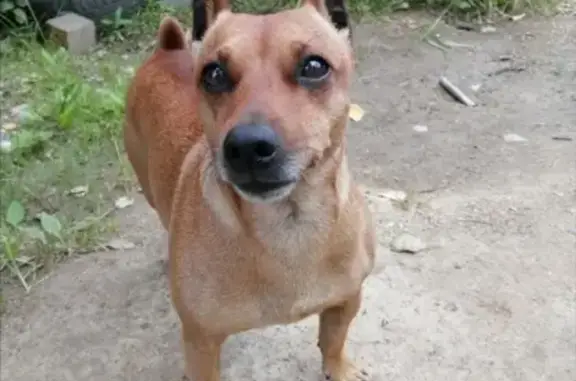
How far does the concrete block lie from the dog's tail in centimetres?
233

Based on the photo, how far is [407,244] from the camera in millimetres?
3842

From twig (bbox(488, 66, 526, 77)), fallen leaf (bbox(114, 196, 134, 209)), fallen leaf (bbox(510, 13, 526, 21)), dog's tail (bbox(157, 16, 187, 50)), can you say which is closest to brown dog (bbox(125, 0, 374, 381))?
dog's tail (bbox(157, 16, 187, 50))

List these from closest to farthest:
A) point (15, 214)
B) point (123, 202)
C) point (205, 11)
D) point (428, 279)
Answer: point (205, 11) < point (428, 279) < point (15, 214) < point (123, 202)

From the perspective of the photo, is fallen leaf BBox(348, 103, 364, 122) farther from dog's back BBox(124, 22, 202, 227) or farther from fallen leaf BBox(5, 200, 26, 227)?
fallen leaf BBox(5, 200, 26, 227)

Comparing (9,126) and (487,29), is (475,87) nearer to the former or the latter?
(487,29)

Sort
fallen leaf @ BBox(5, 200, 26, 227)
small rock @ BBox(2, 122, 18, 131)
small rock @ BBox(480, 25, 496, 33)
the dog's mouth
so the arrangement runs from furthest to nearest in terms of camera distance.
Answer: small rock @ BBox(480, 25, 496, 33) → small rock @ BBox(2, 122, 18, 131) → fallen leaf @ BBox(5, 200, 26, 227) → the dog's mouth

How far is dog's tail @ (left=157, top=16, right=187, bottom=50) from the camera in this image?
130 inches

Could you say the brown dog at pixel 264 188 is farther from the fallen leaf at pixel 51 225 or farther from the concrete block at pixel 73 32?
the concrete block at pixel 73 32

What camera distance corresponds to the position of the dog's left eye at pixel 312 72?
2.35m

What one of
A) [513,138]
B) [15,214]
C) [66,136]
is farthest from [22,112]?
[513,138]

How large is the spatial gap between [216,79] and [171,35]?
1.03 m

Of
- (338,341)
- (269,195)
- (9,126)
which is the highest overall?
(269,195)

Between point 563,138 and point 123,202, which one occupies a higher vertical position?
point 563,138

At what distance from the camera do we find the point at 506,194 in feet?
13.5
